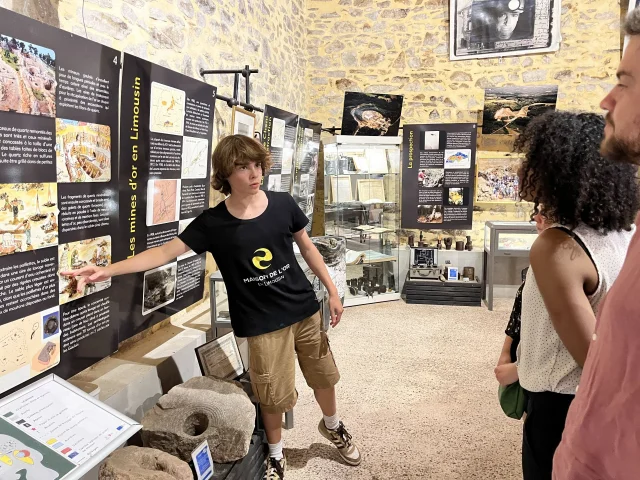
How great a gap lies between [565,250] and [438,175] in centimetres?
466

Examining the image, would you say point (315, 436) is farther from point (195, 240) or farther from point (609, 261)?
point (609, 261)

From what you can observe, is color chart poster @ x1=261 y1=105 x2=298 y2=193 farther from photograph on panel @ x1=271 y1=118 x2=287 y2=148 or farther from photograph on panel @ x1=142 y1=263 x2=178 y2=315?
photograph on panel @ x1=142 y1=263 x2=178 y2=315

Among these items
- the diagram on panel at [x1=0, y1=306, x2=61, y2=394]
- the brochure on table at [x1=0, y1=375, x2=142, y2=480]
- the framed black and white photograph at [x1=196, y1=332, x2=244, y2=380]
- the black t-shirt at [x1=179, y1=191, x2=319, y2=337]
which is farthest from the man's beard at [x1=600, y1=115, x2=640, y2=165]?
the framed black and white photograph at [x1=196, y1=332, x2=244, y2=380]

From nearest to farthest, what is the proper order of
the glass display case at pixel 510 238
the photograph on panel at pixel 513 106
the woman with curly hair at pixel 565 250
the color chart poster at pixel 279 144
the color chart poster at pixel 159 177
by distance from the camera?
the woman with curly hair at pixel 565 250 < the color chart poster at pixel 159 177 < the color chart poster at pixel 279 144 < the glass display case at pixel 510 238 < the photograph on panel at pixel 513 106

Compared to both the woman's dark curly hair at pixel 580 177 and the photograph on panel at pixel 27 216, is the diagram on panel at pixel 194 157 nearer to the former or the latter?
the photograph on panel at pixel 27 216

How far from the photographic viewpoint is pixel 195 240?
1.95m

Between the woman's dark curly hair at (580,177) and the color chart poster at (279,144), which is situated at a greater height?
the color chart poster at (279,144)

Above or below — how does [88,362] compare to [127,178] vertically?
below

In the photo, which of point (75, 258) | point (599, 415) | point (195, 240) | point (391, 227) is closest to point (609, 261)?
point (599, 415)

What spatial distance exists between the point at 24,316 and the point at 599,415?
1.50 meters

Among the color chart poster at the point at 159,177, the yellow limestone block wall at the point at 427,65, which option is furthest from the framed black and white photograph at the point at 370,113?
the color chart poster at the point at 159,177

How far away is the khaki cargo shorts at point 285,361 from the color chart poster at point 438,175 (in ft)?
12.2

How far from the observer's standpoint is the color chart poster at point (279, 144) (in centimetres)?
364

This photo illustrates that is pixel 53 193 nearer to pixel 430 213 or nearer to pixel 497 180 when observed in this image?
pixel 430 213
